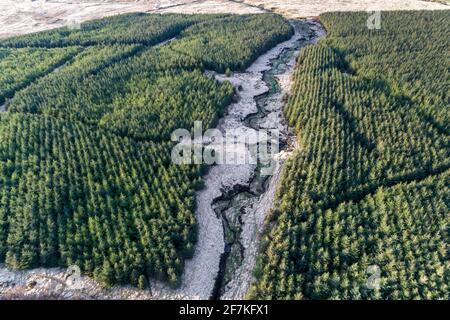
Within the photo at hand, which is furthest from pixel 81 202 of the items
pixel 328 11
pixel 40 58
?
pixel 328 11

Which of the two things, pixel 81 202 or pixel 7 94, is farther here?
pixel 7 94

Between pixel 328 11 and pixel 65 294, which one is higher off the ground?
pixel 328 11

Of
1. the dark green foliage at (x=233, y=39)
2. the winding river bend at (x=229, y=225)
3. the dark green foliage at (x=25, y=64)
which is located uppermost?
the dark green foliage at (x=233, y=39)

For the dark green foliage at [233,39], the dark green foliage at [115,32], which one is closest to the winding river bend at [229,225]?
the dark green foliage at [233,39]

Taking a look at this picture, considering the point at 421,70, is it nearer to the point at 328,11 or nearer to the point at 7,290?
the point at 328,11

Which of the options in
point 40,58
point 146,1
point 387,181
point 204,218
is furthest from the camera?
point 146,1

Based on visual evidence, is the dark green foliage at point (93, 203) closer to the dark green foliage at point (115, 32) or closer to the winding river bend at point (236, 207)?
the winding river bend at point (236, 207)

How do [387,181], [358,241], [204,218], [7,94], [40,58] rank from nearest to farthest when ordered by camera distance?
[358,241], [204,218], [387,181], [7,94], [40,58]

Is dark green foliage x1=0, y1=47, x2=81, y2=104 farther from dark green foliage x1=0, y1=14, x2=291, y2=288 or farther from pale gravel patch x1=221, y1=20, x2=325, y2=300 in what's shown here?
pale gravel patch x1=221, y1=20, x2=325, y2=300
